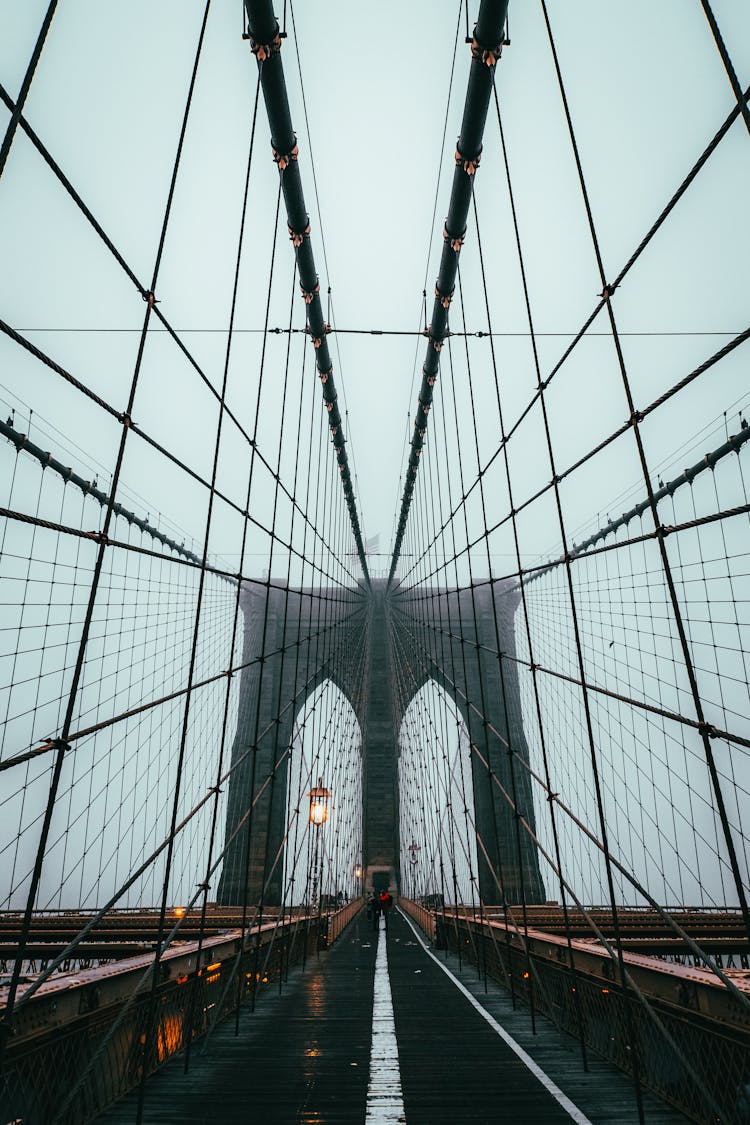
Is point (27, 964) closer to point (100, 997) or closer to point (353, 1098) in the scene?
point (100, 997)

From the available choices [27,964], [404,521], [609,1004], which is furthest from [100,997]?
[404,521]

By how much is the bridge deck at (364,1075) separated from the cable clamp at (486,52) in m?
6.41

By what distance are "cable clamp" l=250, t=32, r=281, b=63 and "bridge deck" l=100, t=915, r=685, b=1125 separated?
623 cm

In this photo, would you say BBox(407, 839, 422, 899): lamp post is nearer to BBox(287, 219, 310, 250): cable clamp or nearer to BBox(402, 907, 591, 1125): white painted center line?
BBox(402, 907, 591, 1125): white painted center line

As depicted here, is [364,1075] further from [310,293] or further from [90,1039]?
[310,293]

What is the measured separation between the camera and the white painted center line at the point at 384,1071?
2465 mm

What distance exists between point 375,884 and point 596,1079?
2710 cm

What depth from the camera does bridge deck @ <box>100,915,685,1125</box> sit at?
97.0 inches

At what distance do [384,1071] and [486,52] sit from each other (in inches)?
259

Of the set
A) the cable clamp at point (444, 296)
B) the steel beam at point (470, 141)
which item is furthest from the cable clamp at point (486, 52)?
the cable clamp at point (444, 296)

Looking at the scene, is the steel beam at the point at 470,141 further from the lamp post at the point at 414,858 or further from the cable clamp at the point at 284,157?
the lamp post at the point at 414,858

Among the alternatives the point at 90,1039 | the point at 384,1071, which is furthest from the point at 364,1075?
the point at 90,1039

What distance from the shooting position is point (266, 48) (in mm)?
4496

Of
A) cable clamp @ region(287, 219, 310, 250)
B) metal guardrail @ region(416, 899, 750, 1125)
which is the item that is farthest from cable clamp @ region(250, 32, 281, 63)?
metal guardrail @ region(416, 899, 750, 1125)
